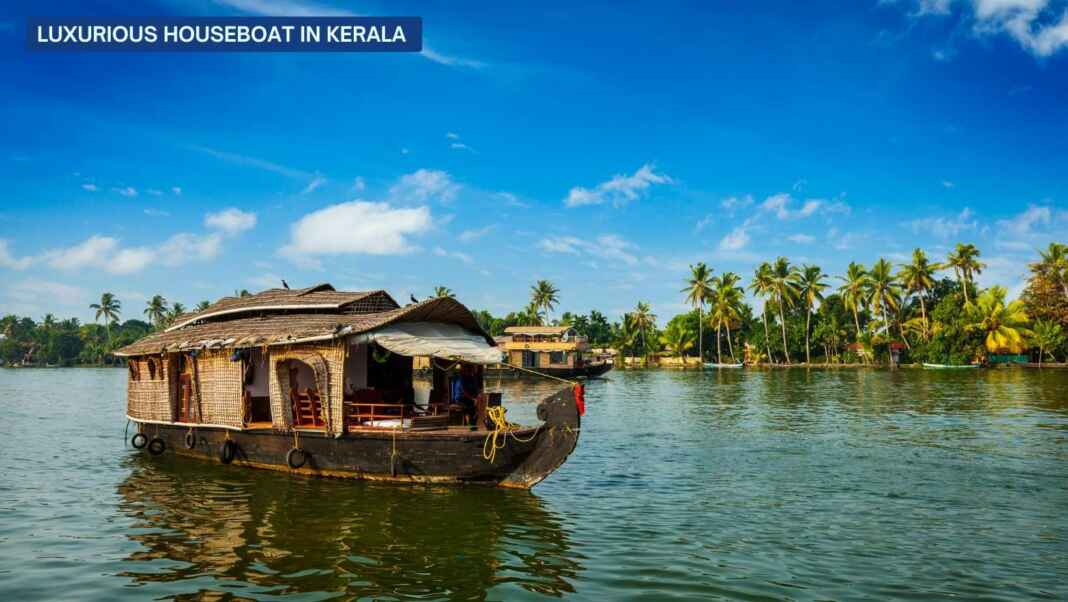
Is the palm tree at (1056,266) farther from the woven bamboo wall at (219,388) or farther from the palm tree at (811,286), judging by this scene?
the woven bamboo wall at (219,388)

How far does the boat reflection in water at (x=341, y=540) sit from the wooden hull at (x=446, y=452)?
26cm

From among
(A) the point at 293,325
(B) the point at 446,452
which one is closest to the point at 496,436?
(B) the point at 446,452

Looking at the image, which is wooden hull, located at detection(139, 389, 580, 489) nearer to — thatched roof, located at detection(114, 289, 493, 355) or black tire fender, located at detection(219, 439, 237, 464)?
black tire fender, located at detection(219, 439, 237, 464)

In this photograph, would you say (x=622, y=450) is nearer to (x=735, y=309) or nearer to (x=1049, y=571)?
(x=1049, y=571)

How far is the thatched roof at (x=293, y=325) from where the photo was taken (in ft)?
37.7

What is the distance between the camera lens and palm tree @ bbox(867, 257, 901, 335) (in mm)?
62906

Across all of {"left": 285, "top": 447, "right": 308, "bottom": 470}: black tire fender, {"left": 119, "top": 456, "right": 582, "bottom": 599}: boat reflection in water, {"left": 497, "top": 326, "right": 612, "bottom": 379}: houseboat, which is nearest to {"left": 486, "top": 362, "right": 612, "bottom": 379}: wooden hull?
{"left": 497, "top": 326, "right": 612, "bottom": 379}: houseboat

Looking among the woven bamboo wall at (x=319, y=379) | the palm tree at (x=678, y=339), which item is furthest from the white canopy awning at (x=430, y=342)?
the palm tree at (x=678, y=339)

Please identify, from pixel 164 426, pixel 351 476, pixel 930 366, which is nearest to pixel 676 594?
pixel 351 476

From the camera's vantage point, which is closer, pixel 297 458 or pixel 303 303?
pixel 297 458

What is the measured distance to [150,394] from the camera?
15.2 meters

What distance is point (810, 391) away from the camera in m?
34.8

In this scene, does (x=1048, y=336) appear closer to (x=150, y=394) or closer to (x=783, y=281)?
(x=783, y=281)

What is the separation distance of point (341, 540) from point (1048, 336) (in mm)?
61698
